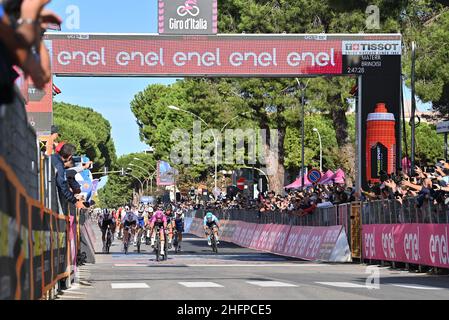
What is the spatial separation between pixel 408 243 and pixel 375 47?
476 inches

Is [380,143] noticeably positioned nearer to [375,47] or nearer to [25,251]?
[375,47]

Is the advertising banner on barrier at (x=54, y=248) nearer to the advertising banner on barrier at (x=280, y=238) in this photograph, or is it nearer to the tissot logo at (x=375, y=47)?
the tissot logo at (x=375, y=47)

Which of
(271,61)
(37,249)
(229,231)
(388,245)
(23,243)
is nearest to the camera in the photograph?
(23,243)

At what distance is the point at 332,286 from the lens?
17.3 m

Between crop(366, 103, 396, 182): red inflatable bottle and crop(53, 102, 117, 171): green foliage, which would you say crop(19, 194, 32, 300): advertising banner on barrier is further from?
crop(53, 102, 117, 171): green foliage

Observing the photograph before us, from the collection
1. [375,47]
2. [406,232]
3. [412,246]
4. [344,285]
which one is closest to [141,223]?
[375,47]

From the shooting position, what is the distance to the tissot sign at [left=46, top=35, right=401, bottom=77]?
34.7 metres

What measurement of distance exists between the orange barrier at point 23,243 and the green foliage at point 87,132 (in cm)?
12549

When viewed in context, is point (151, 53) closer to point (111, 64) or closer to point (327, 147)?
point (111, 64)

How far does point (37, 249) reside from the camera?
34.8 feet

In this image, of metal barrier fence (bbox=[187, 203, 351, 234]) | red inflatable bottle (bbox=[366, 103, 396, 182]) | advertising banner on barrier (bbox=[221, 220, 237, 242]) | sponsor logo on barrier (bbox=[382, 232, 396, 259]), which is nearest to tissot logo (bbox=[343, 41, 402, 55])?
red inflatable bottle (bbox=[366, 103, 396, 182])

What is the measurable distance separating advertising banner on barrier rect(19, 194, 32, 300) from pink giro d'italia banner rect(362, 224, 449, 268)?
1311 centimetres

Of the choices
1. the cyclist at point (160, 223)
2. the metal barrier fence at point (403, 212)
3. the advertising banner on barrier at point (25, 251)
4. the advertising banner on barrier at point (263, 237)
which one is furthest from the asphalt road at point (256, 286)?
the advertising banner on barrier at point (263, 237)

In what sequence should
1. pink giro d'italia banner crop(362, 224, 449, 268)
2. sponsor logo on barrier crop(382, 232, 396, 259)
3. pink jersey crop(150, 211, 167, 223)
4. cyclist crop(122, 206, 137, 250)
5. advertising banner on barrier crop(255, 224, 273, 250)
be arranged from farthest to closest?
advertising banner on barrier crop(255, 224, 273, 250) → cyclist crop(122, 206, 137, 250) → pink jersey crop(150, 211, 167, 223) → sponsor logo on barrier crop(382, 232, 396, 259) → pink giro d'italia banner crop(362, 224, 449, 268)
